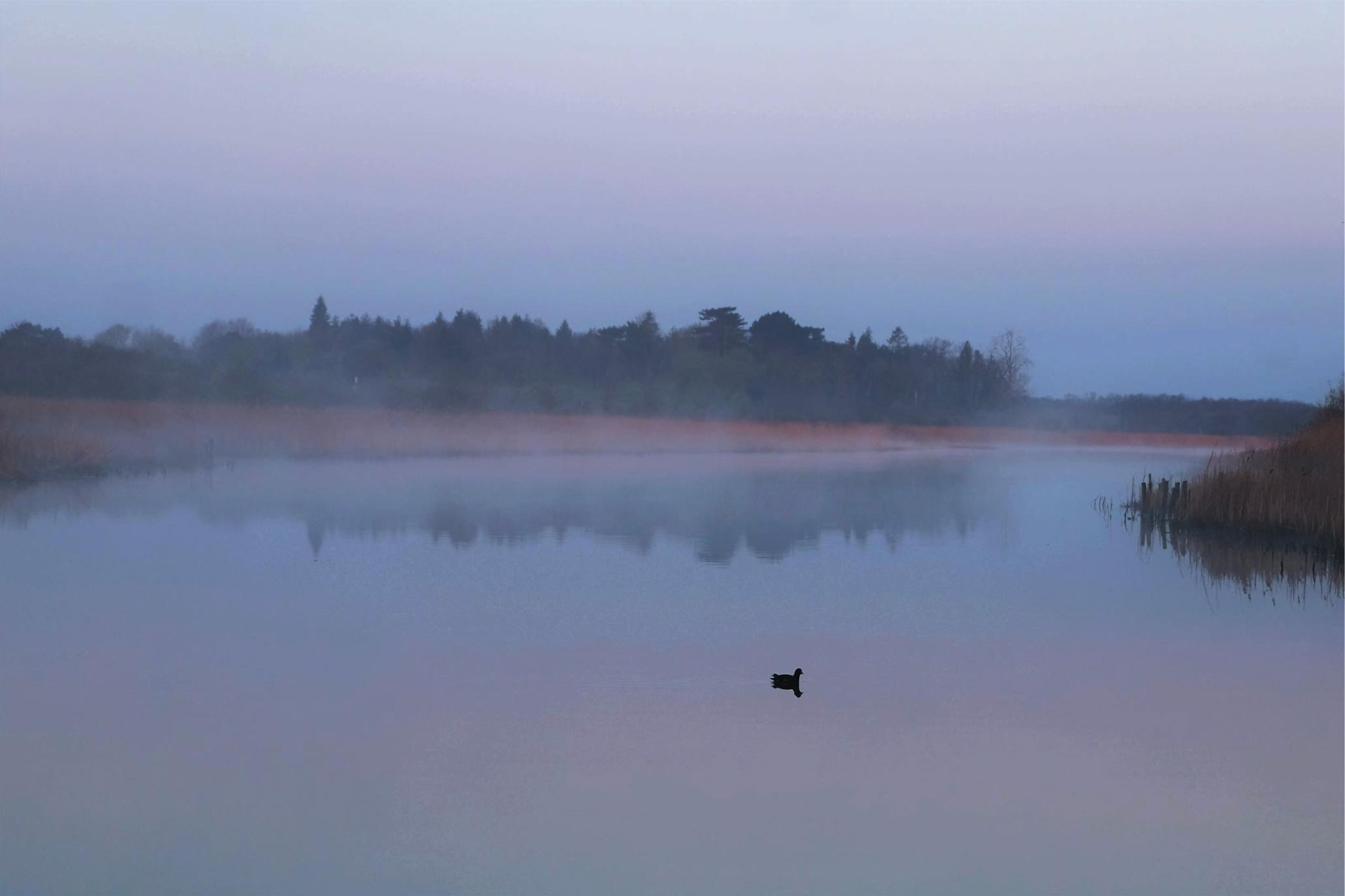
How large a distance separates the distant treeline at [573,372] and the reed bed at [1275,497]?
603cm

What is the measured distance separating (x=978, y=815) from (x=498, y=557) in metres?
5.30

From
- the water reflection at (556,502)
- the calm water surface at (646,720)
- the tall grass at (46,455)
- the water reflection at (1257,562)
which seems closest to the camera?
the calm water surface at (646,720)

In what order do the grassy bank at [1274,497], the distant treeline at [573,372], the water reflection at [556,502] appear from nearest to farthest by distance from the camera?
the grassy bank at [1274,497]
the water reflection at [556,502]
the distant treeline at [573,372]

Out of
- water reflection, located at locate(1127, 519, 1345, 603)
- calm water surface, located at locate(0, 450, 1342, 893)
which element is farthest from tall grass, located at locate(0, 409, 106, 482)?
water reflection, located at locate(1127, 519, 1345, 603)

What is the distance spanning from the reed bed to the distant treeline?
19.8 feet

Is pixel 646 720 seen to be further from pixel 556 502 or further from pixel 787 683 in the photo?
pixel 556 502

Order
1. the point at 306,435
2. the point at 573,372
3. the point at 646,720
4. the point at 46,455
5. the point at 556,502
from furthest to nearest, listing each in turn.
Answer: the point at 573,372, the point at 306,435, the point at 46,455, the point at 556,502, the point at 646,720

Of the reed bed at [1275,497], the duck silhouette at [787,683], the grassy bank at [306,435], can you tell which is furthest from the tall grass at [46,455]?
the reed bed at [1275,497]

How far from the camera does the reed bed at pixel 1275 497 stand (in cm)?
947

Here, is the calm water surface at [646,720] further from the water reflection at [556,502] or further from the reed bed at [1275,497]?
the reed bed at [1275,497]

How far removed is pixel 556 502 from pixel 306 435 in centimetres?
802

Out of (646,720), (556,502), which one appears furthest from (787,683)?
(556,502)

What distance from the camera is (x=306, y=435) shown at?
63.1 feet

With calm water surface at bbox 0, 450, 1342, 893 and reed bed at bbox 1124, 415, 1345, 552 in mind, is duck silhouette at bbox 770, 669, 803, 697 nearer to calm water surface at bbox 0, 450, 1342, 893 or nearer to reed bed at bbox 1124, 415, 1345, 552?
calm water surface at bbox 0, 450, 1342, 893
